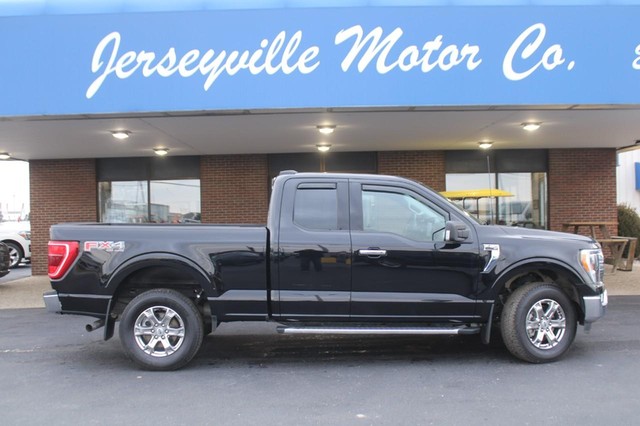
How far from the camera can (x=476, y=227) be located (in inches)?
211

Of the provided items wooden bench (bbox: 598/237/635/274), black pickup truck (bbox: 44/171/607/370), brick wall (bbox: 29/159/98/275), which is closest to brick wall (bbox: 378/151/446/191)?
wooden bench (bbox: 598/237/635/274)

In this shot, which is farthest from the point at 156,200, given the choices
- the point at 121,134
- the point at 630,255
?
the point at 630,255

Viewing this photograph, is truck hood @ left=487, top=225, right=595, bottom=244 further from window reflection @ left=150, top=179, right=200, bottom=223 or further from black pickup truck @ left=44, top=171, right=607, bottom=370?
window reflection @ left=150, top=179, right=200, bottom=223

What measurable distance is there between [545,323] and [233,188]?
927 cm

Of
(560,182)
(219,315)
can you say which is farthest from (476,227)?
(560,182)

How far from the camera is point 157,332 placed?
5.28 metres

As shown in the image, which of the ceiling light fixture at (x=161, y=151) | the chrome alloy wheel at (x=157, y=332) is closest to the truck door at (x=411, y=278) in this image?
the chrome alloy wheel at (x=157, y=332)

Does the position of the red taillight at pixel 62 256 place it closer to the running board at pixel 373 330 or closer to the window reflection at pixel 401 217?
the running board at pixel 373 330

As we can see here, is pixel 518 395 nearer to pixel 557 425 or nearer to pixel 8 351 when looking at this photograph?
pixel 557 425

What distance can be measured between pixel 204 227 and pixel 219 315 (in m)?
0.93

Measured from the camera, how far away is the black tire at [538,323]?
5.27 metres

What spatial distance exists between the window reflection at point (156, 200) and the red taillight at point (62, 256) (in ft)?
26.3

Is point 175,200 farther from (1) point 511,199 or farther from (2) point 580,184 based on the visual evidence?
(2) point 580,184

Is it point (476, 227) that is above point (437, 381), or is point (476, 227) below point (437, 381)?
above
